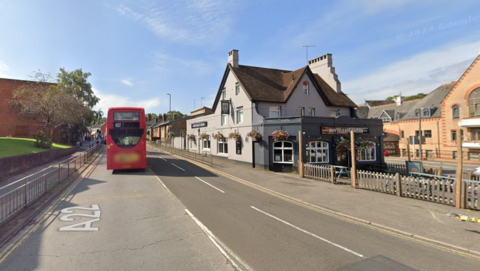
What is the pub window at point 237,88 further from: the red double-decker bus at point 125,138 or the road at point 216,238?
the road at point 216,238

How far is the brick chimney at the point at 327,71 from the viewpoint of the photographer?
97.9ft

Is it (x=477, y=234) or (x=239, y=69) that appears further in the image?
(x=239, y=69)

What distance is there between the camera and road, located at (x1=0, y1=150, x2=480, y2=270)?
5145 mm

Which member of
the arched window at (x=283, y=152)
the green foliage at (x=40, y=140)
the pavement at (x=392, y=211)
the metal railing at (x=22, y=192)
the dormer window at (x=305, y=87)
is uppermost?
the dormer window at (x=305, y=87)

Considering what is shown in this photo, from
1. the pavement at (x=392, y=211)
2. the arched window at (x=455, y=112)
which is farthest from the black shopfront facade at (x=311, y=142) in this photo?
the arched window at (x=455, y=112)

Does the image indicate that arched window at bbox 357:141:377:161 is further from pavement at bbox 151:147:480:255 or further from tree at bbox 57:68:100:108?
tree at bbox 57:68:100:108

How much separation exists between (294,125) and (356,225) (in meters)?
12.5

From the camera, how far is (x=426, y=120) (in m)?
38.2

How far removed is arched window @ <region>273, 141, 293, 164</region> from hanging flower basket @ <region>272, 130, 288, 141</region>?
0.72m

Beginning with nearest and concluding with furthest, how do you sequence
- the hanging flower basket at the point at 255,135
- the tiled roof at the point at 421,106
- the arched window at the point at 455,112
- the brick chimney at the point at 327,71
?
the hanging flower basket at the point at 255,135 < the brick chimney at the point at 327,71 < the arched window at the point at 455,112 < the tiled roof at the point at 421,106

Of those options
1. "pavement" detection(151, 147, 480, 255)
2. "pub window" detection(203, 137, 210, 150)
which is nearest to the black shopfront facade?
"pavement" detection(151, 147, 480, 255)

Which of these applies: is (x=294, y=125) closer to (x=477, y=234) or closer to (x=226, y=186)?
(x=226, y=186)

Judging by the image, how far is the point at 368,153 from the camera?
22844 mm

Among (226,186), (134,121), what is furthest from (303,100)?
(134,121)
